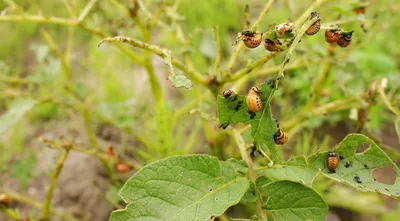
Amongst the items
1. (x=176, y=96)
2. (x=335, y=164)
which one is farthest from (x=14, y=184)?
(x=335, y=164)

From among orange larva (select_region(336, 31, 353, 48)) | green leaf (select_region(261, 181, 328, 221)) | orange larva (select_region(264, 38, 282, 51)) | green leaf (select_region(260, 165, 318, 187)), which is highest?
orange larva (select_region(336, 31, 353, 48))

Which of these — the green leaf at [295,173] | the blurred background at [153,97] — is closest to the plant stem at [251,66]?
the blurred background at [153,97]

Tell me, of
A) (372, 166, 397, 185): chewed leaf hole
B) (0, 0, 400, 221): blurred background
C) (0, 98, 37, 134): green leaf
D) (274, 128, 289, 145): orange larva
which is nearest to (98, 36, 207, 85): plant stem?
(0, 0, 400, 221): blurred background

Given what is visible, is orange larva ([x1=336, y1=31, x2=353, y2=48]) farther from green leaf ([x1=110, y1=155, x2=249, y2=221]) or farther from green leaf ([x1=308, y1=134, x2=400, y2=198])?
green leaf ([x1=110, y1=155, x2=249, y2=221])

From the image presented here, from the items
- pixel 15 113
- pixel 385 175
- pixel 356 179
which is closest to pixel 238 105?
pixel 356 179

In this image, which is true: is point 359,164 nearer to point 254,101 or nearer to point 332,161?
point 332,161

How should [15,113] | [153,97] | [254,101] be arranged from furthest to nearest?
[153,97] < [15,113] < [254,101]

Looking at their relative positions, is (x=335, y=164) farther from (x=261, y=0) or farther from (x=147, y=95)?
(x=261, y=0)
